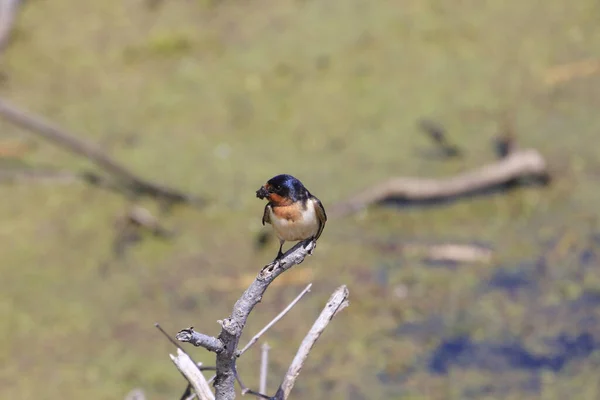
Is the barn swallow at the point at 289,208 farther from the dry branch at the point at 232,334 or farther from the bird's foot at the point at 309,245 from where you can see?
the dry branch at the point at 232,334

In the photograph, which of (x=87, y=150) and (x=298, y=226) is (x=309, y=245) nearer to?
(x=298, y=226)

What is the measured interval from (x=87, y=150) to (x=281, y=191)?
17.7ft

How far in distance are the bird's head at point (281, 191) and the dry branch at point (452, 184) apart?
4564 mm

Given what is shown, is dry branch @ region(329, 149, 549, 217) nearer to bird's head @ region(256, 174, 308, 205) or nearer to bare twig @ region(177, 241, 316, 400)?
bird's head @ region(256, 174, 308, 205)

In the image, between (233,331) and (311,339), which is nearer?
(233,331)

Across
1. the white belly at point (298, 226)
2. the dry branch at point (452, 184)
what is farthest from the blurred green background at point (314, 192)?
the white belly at point (298, 226)

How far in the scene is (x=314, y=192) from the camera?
723 cm

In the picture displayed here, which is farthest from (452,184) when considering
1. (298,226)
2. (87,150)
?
(298,226)

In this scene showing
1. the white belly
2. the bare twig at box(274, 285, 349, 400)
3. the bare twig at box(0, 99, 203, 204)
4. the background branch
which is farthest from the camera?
the background branch

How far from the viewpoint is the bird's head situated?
2.54m

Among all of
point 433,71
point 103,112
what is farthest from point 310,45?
point 103,112

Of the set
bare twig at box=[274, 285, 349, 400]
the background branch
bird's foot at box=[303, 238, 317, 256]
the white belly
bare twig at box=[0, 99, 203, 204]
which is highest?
the background branch

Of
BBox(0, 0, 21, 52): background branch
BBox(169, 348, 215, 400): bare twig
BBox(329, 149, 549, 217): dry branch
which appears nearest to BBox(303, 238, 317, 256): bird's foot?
BBox(169, 348, 215, 400): bare twig

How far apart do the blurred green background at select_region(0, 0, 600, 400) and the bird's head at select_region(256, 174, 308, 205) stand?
9.96ft
